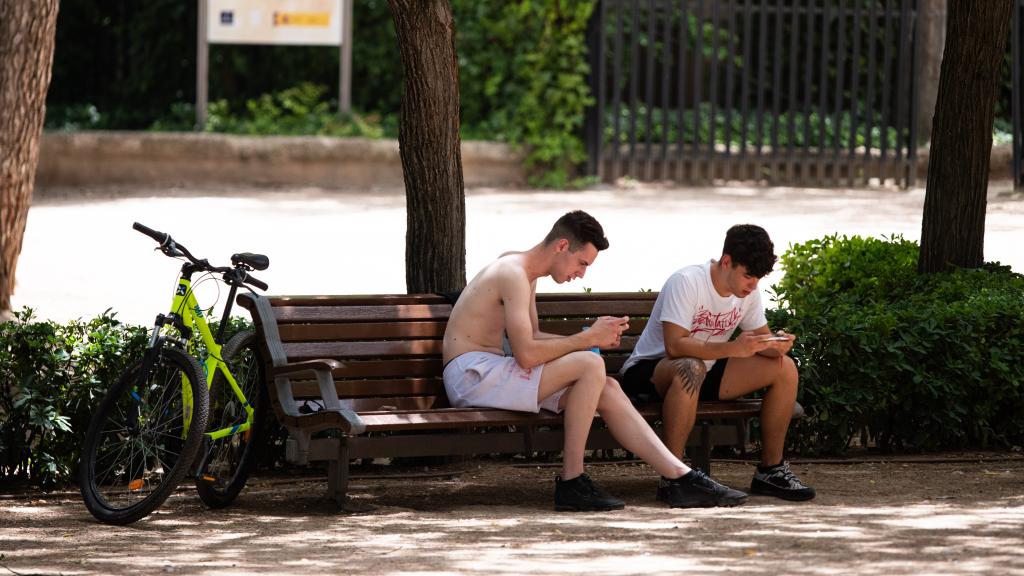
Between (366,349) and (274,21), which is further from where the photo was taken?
(274,21)

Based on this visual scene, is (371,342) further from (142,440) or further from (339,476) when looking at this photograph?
(142,440)

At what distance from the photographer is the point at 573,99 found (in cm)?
1625

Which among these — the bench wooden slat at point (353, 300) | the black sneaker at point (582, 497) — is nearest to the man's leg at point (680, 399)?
the black sneaker at point (582, 497)

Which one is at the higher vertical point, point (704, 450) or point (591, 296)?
point (591, 296)

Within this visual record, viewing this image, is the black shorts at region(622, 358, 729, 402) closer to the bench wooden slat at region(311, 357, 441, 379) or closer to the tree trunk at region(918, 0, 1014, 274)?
the bench wooden slat at region(311, 357, 441, 379)

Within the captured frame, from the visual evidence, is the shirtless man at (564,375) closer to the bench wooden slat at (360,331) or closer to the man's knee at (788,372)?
the bench wooden slat at (360,331)

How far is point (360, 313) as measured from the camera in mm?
6020

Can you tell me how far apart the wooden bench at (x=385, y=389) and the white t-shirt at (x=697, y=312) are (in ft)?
0.93

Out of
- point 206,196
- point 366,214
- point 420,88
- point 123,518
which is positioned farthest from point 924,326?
point 206,196

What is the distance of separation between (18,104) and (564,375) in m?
4.38

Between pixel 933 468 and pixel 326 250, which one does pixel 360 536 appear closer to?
pixel 933 468

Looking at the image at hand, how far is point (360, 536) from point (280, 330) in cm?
101

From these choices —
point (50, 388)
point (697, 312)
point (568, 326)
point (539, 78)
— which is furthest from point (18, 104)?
point (539, 78)

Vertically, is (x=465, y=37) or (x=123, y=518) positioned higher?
(x=465, y=37)
